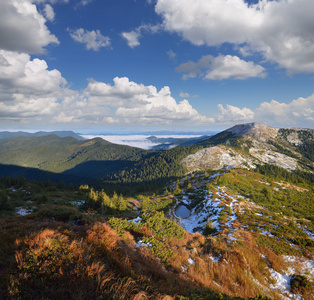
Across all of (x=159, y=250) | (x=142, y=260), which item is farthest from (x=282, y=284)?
(x=142, y=260)

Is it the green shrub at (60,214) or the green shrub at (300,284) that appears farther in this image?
the green shrub at (60,214)

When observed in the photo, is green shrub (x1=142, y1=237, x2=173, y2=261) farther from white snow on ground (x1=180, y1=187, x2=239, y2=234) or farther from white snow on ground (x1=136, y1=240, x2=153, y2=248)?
white snow on ground (x1=180, y1=187, x2=239, y2=234)

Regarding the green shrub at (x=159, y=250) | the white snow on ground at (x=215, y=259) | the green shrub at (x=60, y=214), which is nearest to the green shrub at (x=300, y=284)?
the white snow on ground at (x=215, y=259)

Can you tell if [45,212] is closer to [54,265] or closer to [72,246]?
[72,246]

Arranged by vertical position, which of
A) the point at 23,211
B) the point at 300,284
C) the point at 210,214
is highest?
the point at 300,284

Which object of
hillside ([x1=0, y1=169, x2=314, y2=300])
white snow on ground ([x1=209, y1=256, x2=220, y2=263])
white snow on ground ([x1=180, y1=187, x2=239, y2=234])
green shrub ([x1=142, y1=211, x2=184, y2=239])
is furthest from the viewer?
white snow on ground ([x1=180, y1=187, x2=239, y2=234])

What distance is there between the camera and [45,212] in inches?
613

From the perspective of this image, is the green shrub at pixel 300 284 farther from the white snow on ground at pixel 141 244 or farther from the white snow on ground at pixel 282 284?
the white snow on ground at pixel 141 244

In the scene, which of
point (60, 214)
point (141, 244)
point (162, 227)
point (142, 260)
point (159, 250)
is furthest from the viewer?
point (162, 227)

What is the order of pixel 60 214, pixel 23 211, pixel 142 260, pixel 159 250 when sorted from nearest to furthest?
pixel 142 260 < pixel 159 250 < pixel 60 214 < pixel 23 211

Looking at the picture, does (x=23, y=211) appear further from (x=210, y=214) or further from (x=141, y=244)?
(x=210, y=214)

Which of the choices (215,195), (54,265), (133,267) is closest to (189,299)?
(133,267)

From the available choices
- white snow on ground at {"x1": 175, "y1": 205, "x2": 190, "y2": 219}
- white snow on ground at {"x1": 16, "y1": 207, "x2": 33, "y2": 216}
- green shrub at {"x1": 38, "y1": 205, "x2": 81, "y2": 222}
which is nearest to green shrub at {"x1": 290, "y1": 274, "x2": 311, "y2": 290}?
green shrub at {"x1": 38, "y1": 205, "x2": 81, "y2": 222}

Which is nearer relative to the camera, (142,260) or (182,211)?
(142,260)
